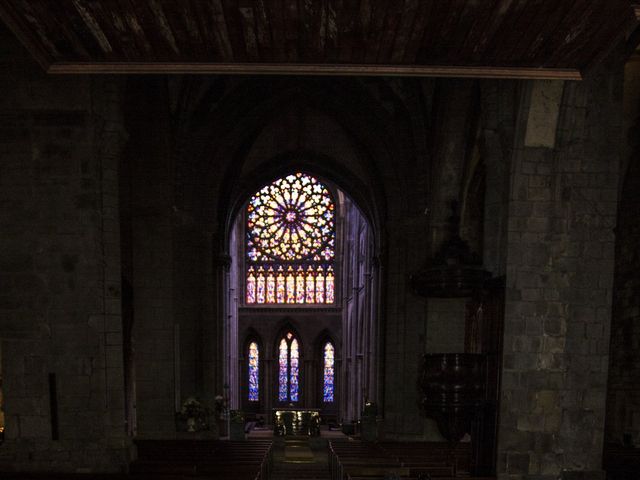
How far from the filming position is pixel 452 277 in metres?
10.8

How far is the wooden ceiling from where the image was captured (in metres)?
4.03

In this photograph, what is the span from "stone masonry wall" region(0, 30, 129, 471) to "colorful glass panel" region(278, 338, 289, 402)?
89.3 ft

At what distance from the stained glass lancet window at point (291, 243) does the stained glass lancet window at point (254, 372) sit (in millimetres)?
2536

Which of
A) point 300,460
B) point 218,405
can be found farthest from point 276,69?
point 300,460

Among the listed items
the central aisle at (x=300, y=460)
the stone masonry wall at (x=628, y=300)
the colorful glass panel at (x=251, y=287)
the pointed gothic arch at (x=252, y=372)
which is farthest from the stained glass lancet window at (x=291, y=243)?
the stone masonry wall at (x=628, y=300)

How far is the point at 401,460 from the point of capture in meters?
10.6

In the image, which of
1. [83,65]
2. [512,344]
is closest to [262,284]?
[512,344]

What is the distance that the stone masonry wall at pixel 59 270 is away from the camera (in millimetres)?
8875

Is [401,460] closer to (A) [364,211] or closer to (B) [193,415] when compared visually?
(B) [193,415]

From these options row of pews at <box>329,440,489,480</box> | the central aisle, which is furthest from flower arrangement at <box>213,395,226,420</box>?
row of pews at <box>329,440,489,480</box>

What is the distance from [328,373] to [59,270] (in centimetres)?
2811

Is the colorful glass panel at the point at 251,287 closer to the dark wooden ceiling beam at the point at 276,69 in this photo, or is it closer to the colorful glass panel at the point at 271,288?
the colorful glass panel at the point at 271,288

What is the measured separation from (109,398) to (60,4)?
6.29 meters

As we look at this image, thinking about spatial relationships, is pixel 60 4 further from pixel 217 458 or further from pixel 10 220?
pixel 217 458
